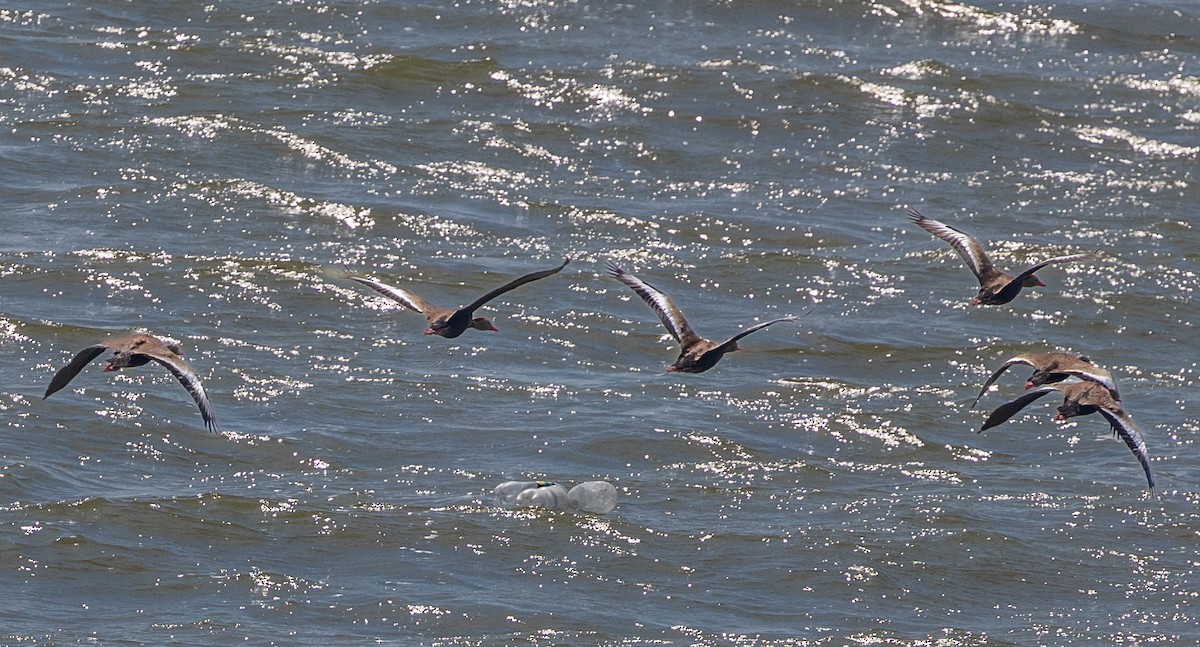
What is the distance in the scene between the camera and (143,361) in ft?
36.1

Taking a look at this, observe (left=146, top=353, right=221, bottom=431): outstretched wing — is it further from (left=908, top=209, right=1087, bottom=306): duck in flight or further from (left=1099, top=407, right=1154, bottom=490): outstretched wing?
(left=908, top=209, right=1087, bottom=306): duck in flight

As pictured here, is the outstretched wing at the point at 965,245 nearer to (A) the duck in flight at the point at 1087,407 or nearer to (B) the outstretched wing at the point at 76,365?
(A) the duck in flight at the point at 1087,407

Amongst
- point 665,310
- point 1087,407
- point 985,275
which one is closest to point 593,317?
point 665,310

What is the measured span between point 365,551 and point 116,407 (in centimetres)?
346

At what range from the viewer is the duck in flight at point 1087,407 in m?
11.0

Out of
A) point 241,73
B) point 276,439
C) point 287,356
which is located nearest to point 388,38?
point 241,73

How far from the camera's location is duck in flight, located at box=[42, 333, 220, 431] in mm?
10383

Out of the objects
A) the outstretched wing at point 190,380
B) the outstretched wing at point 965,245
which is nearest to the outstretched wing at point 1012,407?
the outstretched wing at point 965,245

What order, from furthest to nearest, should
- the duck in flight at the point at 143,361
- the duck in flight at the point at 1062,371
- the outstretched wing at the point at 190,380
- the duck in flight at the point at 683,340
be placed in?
the duck in flight at the point at 683,340 → the duck in flight at the point at 1062,371 → the duck in flight at the point at 143,361 → the outstretched wing at the point at 190,380

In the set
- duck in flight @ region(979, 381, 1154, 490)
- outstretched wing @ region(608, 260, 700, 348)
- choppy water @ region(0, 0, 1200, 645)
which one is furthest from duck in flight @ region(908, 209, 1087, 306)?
choppy water @ region(0, 0, 1200, 645)

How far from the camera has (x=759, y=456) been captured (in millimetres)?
15336

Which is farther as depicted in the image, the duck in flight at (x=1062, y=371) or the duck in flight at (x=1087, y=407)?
the duck in flight at (x=1062, y=371)

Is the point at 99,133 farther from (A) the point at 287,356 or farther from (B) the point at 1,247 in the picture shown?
(A) the point at 287,356

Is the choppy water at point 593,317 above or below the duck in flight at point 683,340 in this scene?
below
